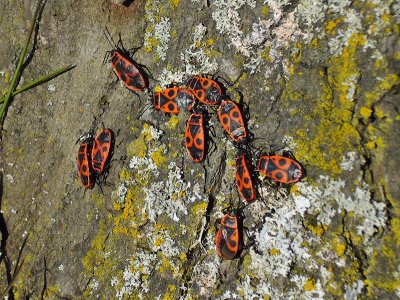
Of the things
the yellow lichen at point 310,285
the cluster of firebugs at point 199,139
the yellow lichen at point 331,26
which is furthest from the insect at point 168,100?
the yellow lichen at point 310,285

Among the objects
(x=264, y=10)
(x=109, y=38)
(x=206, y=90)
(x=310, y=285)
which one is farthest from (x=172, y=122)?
(x=310, y=285)

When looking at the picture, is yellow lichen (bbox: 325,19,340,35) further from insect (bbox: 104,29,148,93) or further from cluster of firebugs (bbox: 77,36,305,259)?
insect (bbox: 104,29,148,93)

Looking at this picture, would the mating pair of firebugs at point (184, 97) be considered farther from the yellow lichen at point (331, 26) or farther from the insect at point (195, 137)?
the yellow lichen at point (331, 26)

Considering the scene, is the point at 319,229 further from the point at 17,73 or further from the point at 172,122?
the point at 17,73

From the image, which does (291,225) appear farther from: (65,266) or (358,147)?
(65,266)

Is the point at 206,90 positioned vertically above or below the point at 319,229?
above

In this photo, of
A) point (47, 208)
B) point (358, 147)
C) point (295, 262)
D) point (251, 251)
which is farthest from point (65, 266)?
point (358, 147)
